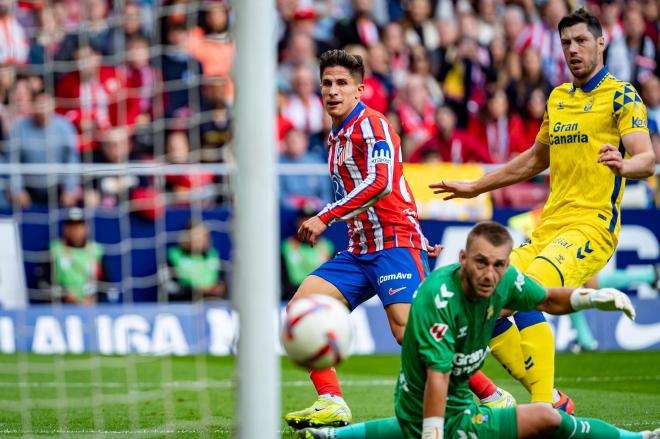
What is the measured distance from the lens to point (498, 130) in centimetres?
1548

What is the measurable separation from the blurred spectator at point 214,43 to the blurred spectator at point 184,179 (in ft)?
2.78

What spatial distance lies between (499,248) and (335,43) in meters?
10.7

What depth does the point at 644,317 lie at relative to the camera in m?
13.1

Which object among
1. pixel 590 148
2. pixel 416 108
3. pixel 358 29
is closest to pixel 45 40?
pixel 358 29

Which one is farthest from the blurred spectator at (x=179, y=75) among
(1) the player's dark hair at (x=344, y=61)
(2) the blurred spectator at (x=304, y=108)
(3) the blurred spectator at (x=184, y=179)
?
(1) the player's dark hair at (x=344, y=61)

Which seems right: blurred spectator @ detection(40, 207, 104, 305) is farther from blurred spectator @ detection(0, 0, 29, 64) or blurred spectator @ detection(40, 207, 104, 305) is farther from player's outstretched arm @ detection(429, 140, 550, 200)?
player's outstretched arm @ detection(429, 140, 550, 200)

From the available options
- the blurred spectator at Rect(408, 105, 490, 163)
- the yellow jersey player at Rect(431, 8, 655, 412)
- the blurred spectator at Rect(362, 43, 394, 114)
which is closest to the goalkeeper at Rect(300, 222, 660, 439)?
the yellow jersey player at Rect(431, 8, 655, 412)

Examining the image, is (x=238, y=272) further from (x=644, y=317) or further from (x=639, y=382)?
(x=644, y=317)

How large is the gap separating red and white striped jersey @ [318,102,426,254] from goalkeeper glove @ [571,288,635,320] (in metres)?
1.71

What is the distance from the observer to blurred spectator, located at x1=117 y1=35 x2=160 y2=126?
13.3m

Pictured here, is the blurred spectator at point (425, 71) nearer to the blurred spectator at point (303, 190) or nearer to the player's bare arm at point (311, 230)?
the blurred spectator at point (303, 190)

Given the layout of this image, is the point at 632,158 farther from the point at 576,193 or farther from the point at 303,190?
the point at 303,190

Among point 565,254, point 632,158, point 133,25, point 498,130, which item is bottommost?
point 565,254

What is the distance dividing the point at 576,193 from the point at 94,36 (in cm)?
785
